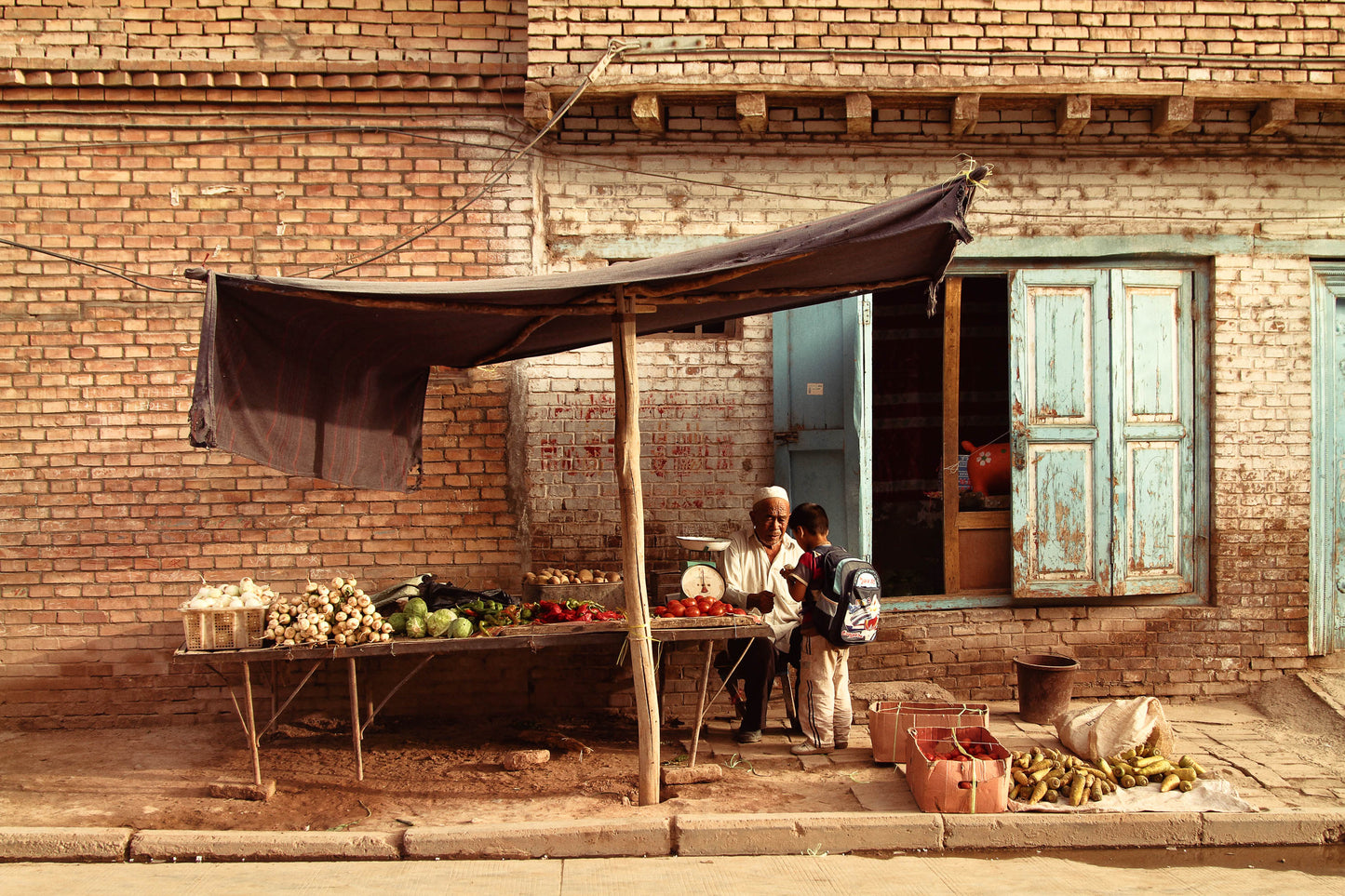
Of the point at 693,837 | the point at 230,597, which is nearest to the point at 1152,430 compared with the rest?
the point at 693,837

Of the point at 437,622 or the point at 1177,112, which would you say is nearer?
the point at 437,622

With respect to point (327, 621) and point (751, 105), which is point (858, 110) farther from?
point (327, 621)

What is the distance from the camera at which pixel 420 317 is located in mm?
5086

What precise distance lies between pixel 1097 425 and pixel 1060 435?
294 millimetres

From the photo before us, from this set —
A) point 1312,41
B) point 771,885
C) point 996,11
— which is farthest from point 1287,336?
point 771,885

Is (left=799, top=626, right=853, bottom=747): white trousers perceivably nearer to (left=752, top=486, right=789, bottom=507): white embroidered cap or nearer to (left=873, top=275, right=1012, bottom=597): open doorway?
(left=752, top=486, right=789, bottom=507): white embroidered cap

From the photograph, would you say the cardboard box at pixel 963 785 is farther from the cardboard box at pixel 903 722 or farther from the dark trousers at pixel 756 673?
the dark trousers at pixel 756 673

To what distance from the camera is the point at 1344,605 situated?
286 inches

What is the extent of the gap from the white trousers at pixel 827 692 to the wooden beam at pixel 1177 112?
14.4ft

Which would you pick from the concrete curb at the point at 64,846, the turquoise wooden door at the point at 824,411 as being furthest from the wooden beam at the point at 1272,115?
the concrete curb at the point at 64,846

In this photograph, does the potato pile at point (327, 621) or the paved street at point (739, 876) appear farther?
the potato pile at point (327, 621)

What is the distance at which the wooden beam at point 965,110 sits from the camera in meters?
6.57

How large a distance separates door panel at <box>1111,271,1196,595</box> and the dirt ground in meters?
1.12

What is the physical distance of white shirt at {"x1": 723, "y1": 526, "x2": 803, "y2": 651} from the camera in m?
6.25
